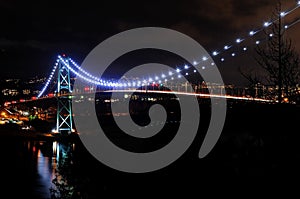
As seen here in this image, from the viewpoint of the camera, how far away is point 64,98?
35.1 metres

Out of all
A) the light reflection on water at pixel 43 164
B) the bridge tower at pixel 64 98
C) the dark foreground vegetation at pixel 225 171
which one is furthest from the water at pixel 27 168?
the bridge tower at pixel 64 98

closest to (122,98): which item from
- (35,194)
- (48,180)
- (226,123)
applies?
(48,180)

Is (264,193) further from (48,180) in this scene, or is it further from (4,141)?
(4,141)

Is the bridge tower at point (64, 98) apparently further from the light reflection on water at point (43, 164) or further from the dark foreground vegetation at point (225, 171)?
the dark foreground vegetation at point (225, 171)

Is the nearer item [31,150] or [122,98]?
[31,150]

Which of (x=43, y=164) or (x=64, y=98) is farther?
(x=64, y=98)

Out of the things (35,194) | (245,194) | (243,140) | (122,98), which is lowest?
(35,194)

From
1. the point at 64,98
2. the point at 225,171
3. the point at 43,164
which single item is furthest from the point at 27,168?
the point at 64,98

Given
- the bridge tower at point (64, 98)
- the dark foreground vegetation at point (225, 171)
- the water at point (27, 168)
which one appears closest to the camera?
the dark foreground vegetation at point (225, 171)

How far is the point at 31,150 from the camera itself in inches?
1049

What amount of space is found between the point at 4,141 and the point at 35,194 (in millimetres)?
17846

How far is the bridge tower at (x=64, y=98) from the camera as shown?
34750mm

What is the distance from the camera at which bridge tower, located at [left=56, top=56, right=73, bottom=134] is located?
34.8 m

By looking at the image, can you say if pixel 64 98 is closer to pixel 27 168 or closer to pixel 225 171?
Result: pixel 27 168
